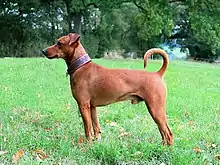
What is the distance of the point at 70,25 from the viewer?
26.5m

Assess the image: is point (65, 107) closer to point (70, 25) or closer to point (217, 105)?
point (217, 105)

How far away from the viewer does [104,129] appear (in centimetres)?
559

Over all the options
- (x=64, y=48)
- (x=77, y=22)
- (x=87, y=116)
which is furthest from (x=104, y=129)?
(x=77, y=22)

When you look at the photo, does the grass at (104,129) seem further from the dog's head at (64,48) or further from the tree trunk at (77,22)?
the tree trunk at (77,22)

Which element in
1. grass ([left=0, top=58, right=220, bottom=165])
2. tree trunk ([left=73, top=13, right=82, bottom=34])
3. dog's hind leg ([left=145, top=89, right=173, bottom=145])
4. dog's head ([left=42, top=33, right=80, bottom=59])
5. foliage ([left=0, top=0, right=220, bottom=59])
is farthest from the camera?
tree trunk ([left=73, top=13, right=82, bottom=34])

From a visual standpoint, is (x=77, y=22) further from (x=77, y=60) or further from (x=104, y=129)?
(x=77, y=60)

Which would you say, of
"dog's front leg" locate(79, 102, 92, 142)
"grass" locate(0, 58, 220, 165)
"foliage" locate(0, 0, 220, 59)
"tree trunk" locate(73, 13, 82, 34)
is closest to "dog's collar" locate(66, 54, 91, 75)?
"dog's front leg" locate(79, 102, 92, 142)

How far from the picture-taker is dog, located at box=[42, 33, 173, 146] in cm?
459

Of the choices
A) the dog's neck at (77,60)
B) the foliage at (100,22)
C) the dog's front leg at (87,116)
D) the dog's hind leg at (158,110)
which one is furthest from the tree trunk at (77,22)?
the dog's hind leg at (158,110)

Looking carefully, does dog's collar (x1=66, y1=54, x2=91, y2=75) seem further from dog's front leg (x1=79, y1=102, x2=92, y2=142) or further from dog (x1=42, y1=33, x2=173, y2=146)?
dog's front leg (x1=79, y1=102, x2=92, y2=142)

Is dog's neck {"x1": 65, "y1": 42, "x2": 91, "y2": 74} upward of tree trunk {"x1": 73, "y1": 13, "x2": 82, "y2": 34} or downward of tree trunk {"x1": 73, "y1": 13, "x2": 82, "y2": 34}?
downward

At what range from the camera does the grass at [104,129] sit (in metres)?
4.18

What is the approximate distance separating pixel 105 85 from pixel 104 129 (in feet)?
3.64

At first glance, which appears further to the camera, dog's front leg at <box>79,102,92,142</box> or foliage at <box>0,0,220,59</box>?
foliage at <box>0,0,220,59</box>
